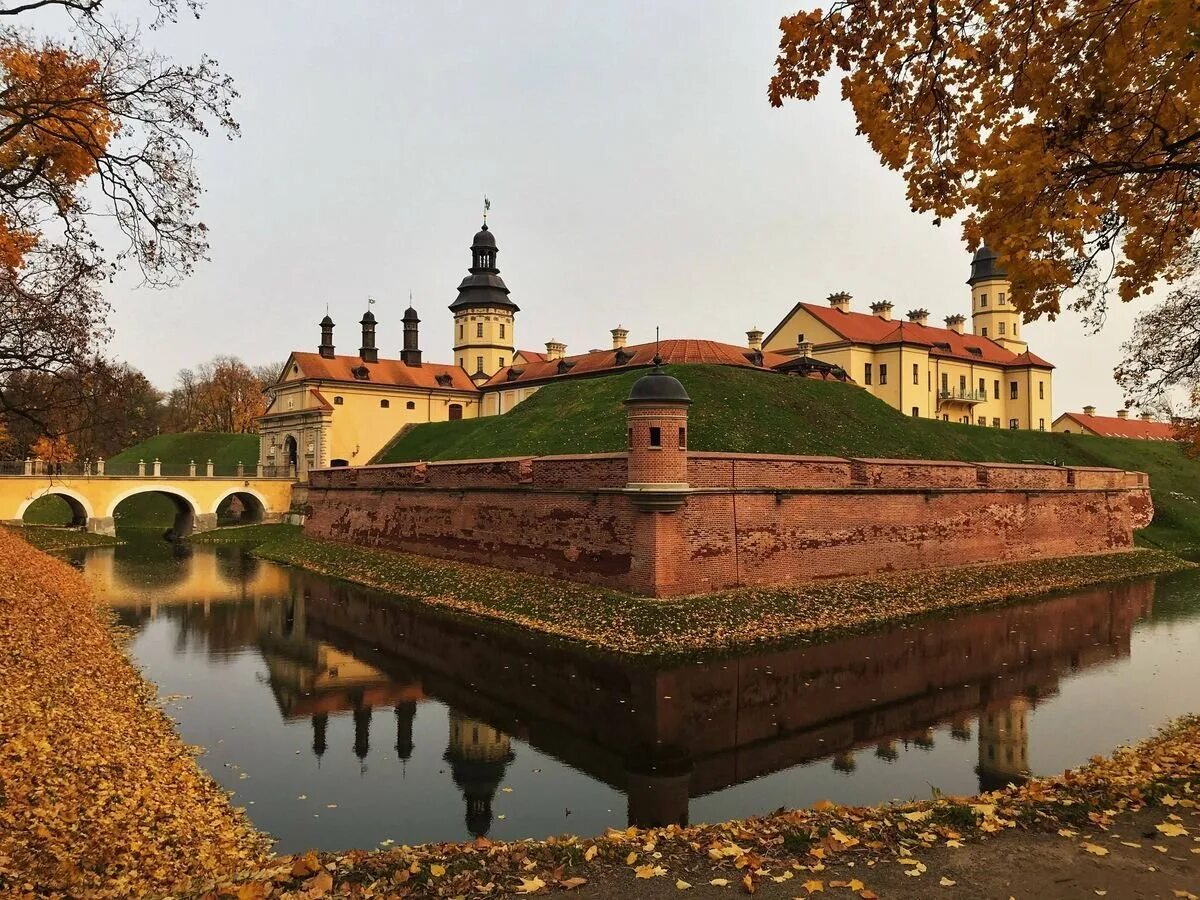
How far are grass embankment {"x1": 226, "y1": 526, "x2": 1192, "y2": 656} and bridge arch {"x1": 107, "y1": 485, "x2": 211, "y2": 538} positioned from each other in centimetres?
1899

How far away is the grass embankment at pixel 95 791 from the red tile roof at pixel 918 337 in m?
41.6

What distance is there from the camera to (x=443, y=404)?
5025cm

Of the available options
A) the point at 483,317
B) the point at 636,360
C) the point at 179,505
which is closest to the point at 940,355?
the point at 636,360

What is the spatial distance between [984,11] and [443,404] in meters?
46.4

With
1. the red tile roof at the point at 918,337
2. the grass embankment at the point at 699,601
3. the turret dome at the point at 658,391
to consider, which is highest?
the red tile roof at the point at 918,337

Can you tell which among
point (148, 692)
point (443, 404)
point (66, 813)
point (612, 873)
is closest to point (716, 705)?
point (612, 873)

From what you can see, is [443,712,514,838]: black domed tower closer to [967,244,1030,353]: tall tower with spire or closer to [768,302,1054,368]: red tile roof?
[768,302,1054,368]: red tile roof

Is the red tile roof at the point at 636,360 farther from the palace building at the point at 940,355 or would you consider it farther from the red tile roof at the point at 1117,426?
the red tile roof at the point at 1117,426

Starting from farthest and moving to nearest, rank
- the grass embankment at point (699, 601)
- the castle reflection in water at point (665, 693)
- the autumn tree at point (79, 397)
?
the grass embankment at point (699, 601), the autumn tree at point (79, 397), the castle reflection in water at point (665, 693)

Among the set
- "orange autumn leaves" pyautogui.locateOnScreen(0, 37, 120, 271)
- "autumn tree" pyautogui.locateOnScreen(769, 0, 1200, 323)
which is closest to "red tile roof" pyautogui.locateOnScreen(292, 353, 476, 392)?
"orange autumn leaves" pyautogui.locateOnScreen(0, 37, 120, 271)

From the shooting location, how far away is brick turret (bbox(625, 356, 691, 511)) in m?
15.6

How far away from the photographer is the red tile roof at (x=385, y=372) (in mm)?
46531

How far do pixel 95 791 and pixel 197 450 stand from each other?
183 ft

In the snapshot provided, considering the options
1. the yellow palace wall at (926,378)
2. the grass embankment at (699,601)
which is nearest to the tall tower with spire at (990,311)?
the yellow palace wall at (926,378)
